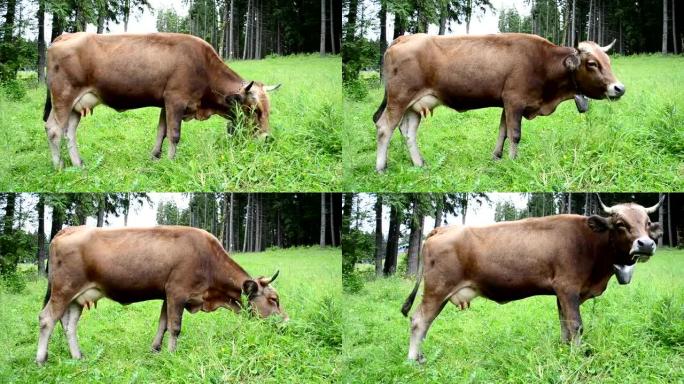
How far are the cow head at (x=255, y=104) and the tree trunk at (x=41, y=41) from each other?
1.88 meters

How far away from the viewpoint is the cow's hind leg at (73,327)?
768 centimetres

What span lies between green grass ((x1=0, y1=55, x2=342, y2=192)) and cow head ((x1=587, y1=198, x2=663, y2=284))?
2313mm

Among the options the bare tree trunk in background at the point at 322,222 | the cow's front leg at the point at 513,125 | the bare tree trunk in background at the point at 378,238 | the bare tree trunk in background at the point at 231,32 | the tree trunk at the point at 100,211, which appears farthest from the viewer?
the bare tree trunk in background at the point at 231,32

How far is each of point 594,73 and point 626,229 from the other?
1336 millimetres

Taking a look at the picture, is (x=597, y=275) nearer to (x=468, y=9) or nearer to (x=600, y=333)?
(x=600, y=333)

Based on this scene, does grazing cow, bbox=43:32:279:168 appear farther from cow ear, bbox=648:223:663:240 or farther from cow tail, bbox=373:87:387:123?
cow ear, bbox=648:223:663:240

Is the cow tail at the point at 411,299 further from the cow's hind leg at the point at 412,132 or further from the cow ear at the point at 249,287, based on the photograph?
the cow ear at the point at 249,287

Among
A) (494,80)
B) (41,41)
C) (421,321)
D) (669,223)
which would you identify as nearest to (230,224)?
(421,321)

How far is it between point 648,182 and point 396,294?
2403mm

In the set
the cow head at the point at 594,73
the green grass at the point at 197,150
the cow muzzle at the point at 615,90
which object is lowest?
the green grass at the point at 197,150

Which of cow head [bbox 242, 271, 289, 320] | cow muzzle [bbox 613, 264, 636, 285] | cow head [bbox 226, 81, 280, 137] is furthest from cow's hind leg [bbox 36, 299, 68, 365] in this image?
cow muzzle [bbox 613, 264, 636, 285]

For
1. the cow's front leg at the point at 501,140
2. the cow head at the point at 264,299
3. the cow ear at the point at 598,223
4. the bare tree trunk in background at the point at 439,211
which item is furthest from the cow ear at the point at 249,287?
the cow ear at the point at 598,223

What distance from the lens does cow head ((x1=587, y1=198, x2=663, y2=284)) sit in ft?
23.2

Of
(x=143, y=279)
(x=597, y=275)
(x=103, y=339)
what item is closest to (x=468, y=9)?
(x=597, y=275)
